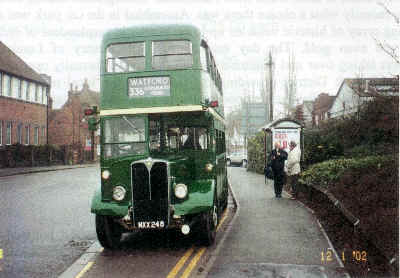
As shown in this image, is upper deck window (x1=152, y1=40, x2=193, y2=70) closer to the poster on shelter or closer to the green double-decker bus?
the green double-decker bus

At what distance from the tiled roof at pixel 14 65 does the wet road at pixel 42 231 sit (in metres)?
27.3

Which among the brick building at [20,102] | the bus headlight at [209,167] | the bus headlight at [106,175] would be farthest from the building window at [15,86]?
the bus headlight at [106,175]

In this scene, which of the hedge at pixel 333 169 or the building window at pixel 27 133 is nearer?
the hedge at pixel 333 169

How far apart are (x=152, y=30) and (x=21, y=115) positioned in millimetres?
38438

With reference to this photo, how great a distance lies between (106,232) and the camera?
8.61 metres

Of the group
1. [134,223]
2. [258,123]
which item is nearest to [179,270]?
[134,223]

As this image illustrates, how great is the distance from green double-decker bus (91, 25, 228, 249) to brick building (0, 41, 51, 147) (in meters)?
34.4

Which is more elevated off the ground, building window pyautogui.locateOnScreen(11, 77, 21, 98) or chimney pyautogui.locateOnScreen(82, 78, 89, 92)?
chimney pyautogui.locateOnScreen(82, 78, 89, 92)

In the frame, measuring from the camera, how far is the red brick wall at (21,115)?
137 ft

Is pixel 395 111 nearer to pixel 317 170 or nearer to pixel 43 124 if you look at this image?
pixel 317 170

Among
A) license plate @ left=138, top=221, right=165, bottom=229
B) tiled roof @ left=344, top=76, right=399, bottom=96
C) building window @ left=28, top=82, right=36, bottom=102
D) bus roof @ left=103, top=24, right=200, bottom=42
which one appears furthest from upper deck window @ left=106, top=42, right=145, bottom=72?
building window @ left=28, top=82, right=36, bottom=102

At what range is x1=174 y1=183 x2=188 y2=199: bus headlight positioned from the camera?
333 inches

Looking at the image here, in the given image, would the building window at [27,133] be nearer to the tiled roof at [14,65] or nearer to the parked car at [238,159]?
the tiled roof at [14,65]

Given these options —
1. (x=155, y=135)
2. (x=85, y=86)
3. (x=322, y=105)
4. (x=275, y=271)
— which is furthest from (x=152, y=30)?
(x=85, y=86)
